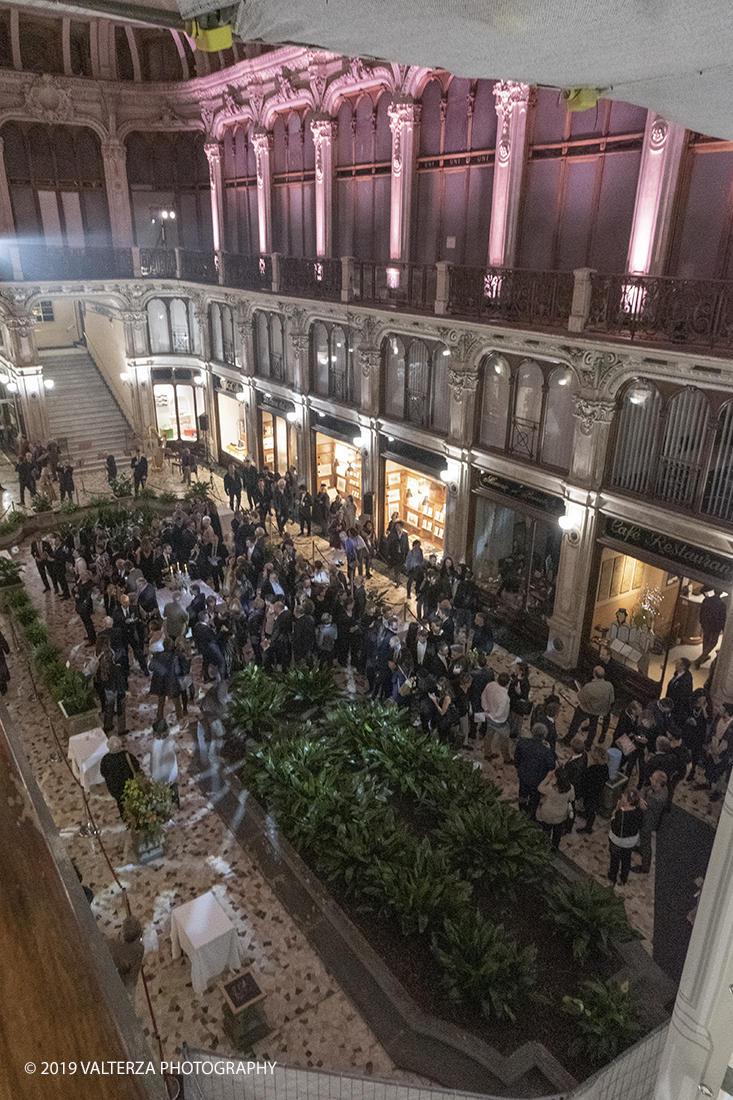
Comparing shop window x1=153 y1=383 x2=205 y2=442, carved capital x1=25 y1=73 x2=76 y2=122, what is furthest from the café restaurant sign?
carved capital x1=25 y1=73 x2=76 y2=122

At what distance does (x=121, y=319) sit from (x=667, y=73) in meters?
28.7

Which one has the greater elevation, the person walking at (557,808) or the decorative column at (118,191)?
the decorative column at (118,191)

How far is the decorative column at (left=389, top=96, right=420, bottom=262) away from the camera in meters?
17.5

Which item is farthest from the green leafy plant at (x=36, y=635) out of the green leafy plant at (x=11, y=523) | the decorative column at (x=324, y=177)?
the decorative column at (x=324, y=177)

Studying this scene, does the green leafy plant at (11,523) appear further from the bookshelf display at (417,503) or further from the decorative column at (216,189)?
the decorative column at (216,189)

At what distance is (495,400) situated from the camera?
53.9 feet

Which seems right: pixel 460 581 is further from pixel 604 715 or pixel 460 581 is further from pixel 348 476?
pixel 348 476

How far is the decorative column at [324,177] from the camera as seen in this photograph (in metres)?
20.3

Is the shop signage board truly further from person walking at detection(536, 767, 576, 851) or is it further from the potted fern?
the potted fern

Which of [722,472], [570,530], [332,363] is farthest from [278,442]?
[722,472]

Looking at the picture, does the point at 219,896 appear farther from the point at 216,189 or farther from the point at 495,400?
the point at 216,189

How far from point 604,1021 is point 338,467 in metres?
17.8

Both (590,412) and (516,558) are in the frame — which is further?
(516,558)

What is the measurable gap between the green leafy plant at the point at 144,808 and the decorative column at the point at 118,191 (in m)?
23.8
